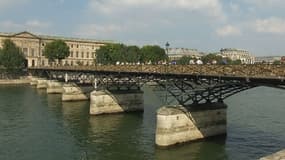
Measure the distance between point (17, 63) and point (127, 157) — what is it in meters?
127

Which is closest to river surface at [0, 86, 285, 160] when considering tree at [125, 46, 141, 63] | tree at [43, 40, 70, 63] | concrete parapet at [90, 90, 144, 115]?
concrete parapet at [90, 90, 144, 115]

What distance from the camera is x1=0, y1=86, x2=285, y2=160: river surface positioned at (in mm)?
36719

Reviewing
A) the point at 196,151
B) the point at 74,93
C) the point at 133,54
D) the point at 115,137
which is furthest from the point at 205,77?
the point at 133,54

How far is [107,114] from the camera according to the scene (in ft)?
201

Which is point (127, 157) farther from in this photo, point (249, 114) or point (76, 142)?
point (249, 114)

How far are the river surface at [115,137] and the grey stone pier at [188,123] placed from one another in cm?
93

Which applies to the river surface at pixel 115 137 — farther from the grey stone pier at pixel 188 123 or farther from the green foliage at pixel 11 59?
the green foliage at pixel 11 59

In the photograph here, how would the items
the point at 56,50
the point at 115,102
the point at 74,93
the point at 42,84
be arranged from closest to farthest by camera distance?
the point at 115,102
the point at 74,93
the point at 42,84
the point at 56,50

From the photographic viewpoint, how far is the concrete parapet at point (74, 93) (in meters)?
80.1

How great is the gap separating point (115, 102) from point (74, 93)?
21.1 meters

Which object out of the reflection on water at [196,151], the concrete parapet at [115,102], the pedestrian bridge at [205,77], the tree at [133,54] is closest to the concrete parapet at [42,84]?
the tree at [133,54]

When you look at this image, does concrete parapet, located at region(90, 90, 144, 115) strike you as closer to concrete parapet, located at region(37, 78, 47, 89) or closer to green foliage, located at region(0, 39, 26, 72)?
concrete parapet, located at region(37, 78, 47, 89)

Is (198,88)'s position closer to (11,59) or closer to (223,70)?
(223,70)

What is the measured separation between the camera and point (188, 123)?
40.4 metres
